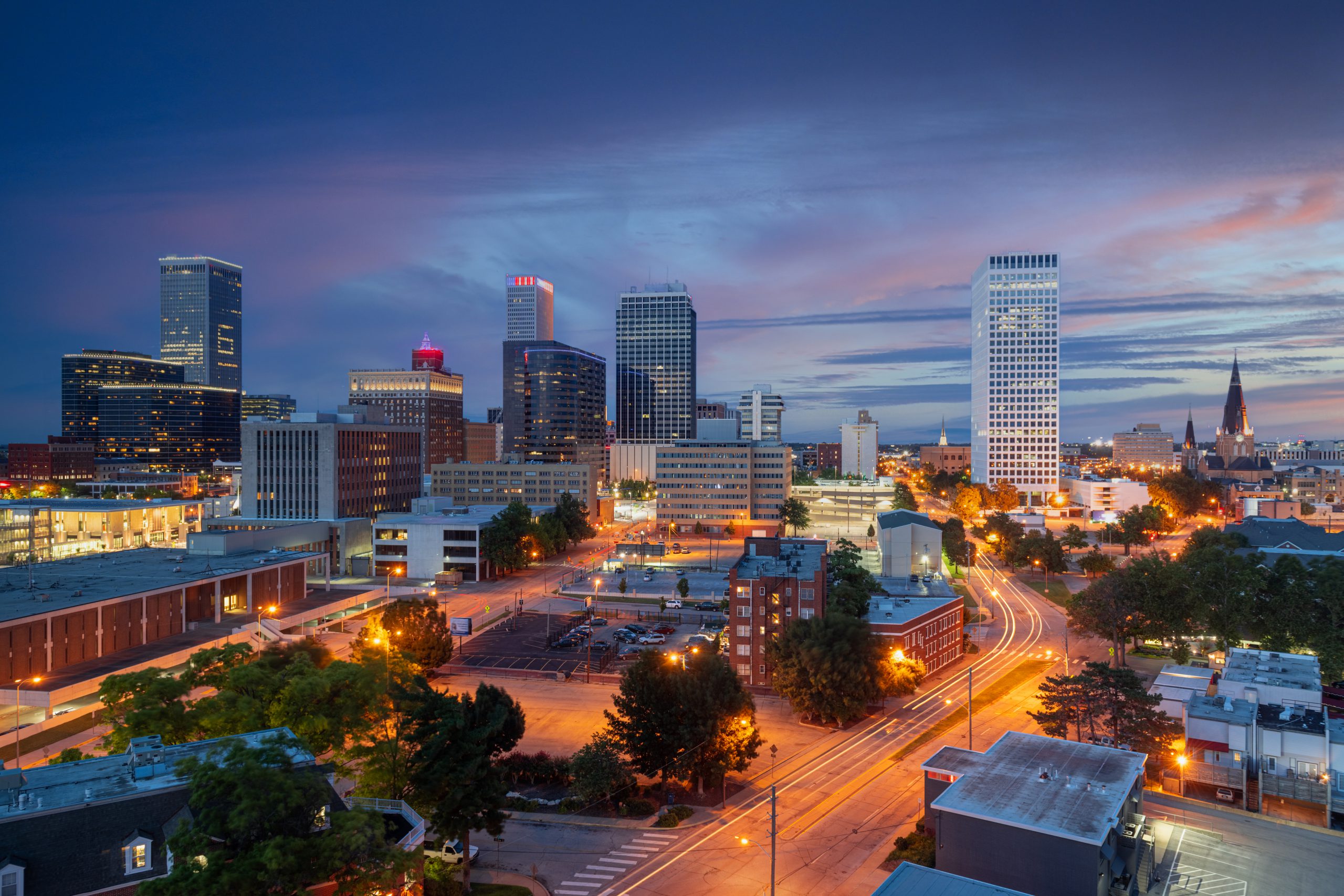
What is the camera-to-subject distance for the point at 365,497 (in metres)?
134

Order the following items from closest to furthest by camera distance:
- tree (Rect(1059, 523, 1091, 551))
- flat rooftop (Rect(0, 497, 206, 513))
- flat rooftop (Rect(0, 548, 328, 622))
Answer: flat rooftop (Rect(0, 548, 328, 622)) → flat rooftop (Rect(0, 497, 206, 513)) → tree (Rect(1059, 523, 1091, 551))

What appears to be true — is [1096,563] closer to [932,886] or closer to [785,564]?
[785,564]

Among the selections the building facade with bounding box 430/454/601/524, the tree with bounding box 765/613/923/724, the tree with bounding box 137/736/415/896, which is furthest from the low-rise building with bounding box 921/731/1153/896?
the building facade with bounding box 430/454/601/524

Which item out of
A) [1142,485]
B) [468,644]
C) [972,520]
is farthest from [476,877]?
[1142,485]

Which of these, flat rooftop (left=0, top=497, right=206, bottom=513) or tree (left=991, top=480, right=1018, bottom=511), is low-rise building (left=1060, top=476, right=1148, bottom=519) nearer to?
tree (left=991, top=480, right=1018, bottom=511)

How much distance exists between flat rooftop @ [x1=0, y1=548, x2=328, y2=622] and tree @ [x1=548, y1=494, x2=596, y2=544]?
49181mm

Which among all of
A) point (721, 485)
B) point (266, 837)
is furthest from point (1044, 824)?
point (721, 485)

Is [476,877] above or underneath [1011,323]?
underneath

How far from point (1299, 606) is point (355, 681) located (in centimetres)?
7987

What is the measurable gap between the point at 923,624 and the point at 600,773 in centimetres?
3497

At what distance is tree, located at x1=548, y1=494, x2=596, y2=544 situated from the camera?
134 m

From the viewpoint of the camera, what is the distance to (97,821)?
25.4 m

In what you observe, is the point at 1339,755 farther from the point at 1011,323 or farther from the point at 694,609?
the point at 1011,323

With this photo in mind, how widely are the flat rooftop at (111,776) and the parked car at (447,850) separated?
30.8 feet
